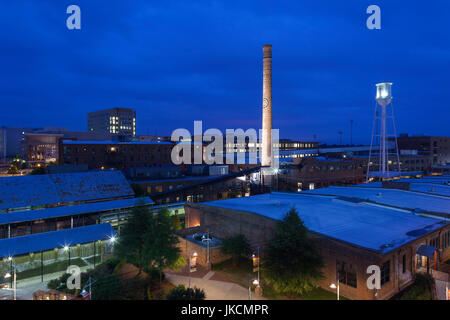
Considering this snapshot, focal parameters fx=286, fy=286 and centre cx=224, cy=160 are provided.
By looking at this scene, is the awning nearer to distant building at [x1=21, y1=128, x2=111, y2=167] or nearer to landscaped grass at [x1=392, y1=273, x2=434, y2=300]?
landscaped grass at [x1=392, y1=273, x2=434, y2=300]

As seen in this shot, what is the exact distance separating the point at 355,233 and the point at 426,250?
17.3 ft

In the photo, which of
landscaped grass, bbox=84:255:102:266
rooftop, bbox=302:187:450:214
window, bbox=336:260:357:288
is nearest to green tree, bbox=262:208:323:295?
window, bbox=336:260:357:288

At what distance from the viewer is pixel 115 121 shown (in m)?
161

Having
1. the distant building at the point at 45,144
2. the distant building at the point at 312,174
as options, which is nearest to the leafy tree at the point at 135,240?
the distant building at the point at 312,174

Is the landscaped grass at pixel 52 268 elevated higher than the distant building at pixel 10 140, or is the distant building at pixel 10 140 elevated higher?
the distant building at pixel 10 140

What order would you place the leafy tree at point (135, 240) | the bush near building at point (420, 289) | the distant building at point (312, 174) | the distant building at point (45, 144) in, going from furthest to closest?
the distant building at point (45, 144)
the distant building at point (312, 174)
the leafy tree at point (135, 240)
the bush near building at point (420, 289)

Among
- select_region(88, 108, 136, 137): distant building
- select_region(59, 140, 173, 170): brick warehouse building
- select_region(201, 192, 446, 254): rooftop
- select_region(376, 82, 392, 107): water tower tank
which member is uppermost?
select_region(88, 108, 136, 137): distant building

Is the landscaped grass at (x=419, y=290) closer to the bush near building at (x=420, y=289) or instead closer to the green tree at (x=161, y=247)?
the bush near building at (x=420, y=289)

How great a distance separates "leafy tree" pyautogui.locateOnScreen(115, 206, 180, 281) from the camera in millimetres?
20266

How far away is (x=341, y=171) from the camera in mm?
64375

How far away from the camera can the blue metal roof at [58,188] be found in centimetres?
3481

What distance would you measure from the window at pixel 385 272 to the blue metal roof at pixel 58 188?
1290 inches

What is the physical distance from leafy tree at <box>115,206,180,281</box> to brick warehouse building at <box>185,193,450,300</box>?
807cm

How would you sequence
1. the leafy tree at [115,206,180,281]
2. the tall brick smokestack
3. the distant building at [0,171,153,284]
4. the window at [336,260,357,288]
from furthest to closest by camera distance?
the tall brick smokestack → the distant building at [0,171,153,284] → the leafy tree at [115,206,180,281] → the window at [336,260,357,288]
